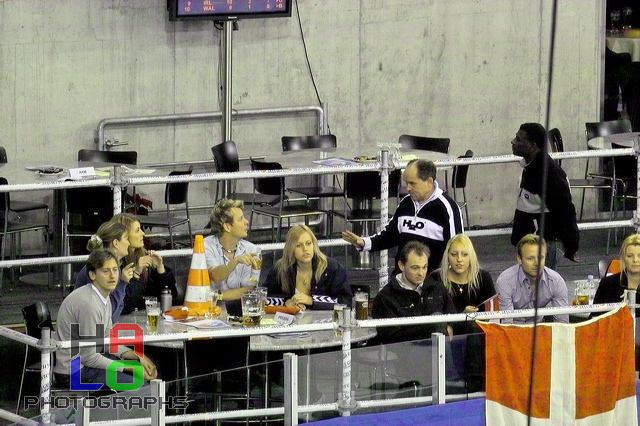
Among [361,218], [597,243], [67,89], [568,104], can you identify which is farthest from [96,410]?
[568,104]

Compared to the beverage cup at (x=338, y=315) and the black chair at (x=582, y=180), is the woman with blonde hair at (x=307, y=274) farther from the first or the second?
the black chair at (x=582, y=180)

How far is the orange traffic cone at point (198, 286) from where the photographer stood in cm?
683

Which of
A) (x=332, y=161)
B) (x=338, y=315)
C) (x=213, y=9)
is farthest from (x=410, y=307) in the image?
(x=213, y=9)

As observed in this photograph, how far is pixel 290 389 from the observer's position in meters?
5.93

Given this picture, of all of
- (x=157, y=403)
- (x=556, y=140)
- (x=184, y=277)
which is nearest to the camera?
(x=157, y=403)

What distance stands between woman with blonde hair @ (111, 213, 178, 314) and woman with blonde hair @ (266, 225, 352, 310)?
60cm

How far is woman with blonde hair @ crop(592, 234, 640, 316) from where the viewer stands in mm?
7051

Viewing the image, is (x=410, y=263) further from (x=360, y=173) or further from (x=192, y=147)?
(x=192, y=147)

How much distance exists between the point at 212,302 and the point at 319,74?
4.87 m

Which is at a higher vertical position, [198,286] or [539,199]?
[539,199]

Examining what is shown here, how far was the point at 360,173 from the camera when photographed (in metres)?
9.64

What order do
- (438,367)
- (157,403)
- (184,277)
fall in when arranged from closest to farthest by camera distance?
1. (157,403)
2. (438,367)
3. (184,277)

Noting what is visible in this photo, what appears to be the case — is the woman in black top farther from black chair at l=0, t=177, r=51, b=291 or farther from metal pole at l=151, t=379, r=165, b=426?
black chair at l=0, t=177, r=51, b=291

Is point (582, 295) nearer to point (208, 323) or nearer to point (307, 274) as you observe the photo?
point (307, 274)
